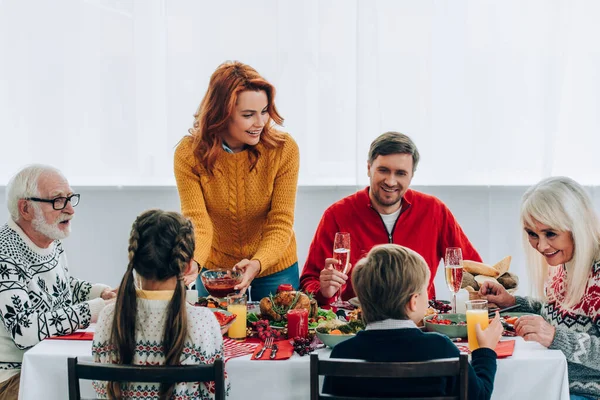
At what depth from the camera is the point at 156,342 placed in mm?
1838

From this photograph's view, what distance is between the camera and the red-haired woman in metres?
2.73

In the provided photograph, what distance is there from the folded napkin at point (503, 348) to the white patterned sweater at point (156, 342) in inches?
28.2

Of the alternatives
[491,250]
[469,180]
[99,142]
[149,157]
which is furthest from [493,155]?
[99,142]

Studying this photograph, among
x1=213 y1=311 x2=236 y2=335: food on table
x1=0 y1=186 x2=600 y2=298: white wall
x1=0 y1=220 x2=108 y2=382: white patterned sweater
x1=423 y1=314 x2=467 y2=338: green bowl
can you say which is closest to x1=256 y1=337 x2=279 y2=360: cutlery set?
x1=213 y1=311 x2=236 y2=335: food on table

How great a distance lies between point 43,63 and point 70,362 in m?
3.27

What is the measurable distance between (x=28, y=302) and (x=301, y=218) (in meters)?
Answer: 2.57

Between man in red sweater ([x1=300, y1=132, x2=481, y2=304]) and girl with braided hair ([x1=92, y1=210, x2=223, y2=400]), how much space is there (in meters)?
1.00

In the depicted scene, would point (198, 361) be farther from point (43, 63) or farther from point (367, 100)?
point (43, 63)

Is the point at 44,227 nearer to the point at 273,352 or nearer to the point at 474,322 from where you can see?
the point at 273,352

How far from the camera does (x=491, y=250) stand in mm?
4582

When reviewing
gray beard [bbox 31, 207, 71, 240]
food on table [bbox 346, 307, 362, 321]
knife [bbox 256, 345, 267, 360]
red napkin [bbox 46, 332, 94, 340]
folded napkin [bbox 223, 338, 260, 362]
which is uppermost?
gray beard [bbox 31, 207, 71, 240]

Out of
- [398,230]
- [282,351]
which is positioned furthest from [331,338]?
[398,230]

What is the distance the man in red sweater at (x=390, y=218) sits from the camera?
9.40 feet

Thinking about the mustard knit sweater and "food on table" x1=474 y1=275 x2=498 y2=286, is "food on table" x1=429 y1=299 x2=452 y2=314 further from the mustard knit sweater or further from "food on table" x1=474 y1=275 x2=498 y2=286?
the mustard knit sweater
